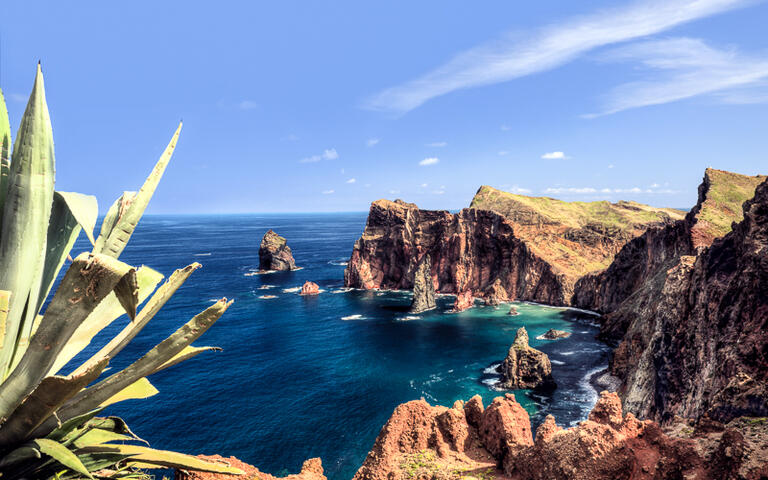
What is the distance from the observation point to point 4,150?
503cm

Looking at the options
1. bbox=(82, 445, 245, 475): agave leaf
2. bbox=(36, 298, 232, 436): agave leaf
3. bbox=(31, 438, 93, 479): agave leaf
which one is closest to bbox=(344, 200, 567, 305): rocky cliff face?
bbox=(82, 445, 245, 475): agave leaf

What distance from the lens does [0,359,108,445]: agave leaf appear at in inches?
159

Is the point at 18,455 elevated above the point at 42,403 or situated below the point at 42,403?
below

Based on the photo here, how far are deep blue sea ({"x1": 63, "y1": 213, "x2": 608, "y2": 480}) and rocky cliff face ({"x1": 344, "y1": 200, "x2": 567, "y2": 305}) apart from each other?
27.1 ft

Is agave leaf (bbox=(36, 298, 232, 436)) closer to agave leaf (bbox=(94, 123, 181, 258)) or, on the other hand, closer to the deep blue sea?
agave leaf (bbox=(94, 123, 181, 258))

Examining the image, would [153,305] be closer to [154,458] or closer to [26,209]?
[26,209]

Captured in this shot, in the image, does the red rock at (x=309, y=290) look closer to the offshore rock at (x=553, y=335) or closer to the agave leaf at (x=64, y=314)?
the offshore rock at (x=553, y=335)

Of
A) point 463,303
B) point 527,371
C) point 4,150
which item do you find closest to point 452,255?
point 463,303

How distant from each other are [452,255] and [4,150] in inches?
3826

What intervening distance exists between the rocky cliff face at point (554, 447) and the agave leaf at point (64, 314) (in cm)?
1265

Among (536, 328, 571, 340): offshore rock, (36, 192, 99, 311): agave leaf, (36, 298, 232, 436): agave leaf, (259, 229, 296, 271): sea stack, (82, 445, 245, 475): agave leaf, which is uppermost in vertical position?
(36, 192, 99, 311): agave leaf

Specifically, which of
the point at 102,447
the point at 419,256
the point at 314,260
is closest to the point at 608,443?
the point at 102,447

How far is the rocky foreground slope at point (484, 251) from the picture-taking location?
8806cm

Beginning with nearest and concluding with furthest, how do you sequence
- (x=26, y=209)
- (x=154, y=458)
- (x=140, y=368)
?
(x=26, y=209), (x=140, y=368), (x=154, y=458)
